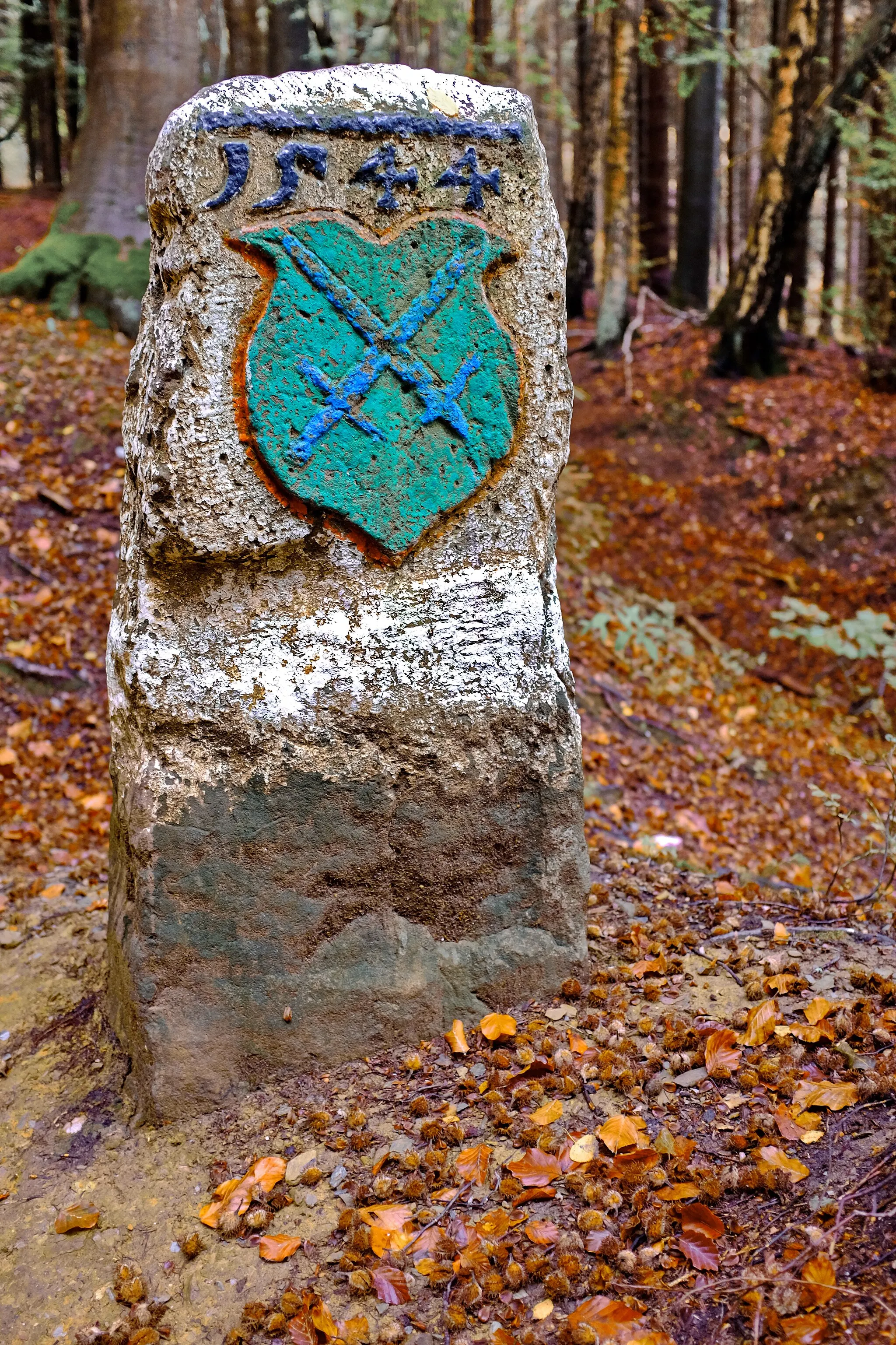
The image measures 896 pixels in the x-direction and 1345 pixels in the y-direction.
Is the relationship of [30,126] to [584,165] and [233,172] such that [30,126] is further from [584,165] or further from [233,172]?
[233,172]

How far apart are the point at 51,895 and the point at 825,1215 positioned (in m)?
3.03

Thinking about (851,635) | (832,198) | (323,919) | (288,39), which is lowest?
(851,635)

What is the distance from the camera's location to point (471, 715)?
8.77 feet

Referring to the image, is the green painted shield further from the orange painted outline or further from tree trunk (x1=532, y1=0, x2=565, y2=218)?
tree trunk (x1=532, y1=0, x2=565, y2=218)

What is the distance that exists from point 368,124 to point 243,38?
482 inches

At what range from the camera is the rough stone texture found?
239 centimetres

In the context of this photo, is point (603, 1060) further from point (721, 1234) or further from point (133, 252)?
point (133, 252)

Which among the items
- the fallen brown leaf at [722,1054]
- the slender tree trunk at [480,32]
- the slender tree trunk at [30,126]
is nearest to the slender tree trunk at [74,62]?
the slender tree trunk at [30,126]

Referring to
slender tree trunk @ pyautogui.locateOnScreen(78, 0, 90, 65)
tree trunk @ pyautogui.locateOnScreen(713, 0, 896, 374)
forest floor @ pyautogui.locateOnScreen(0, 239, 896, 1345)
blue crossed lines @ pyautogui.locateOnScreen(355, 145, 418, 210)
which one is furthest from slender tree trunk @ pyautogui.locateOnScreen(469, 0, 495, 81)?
blue crossed lines @ pyautogui.locateOnScreen(355, 145, 418, 210)

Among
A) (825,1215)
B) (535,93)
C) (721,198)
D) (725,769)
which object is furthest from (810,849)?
(721,198)

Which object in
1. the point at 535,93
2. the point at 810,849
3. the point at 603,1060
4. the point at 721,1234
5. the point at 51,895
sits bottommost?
the point at 810,849

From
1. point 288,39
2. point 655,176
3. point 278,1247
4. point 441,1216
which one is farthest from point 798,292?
point 278,1247

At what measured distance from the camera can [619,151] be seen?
8.83 meters

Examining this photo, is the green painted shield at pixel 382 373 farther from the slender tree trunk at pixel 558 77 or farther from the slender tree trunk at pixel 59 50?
the slender tree trunk at pixel 59 50
